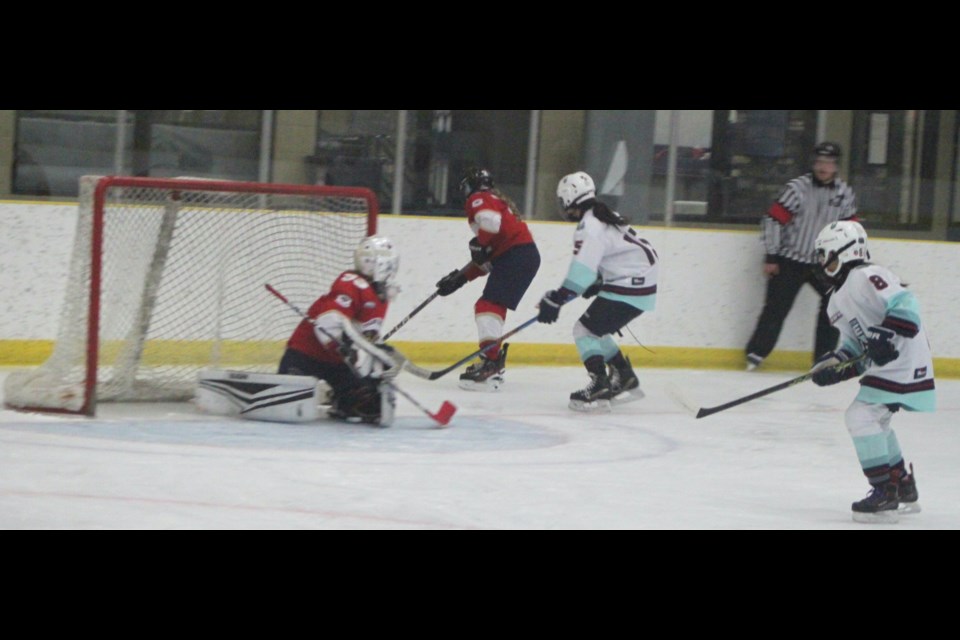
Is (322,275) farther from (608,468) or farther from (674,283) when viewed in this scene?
(674,283)

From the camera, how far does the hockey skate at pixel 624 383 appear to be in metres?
5.84

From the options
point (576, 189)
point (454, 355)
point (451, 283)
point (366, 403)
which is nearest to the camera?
point (366, 403)

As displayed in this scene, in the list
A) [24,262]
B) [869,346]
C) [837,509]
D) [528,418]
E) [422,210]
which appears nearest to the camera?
[869,346]

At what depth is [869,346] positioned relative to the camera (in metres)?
3.63

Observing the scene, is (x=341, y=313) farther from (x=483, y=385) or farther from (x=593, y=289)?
(x=483, y=385)

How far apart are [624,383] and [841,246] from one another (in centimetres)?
215

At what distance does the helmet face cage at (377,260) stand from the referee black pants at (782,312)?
299 cm

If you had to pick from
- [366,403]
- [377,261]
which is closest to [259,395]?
[366,403]

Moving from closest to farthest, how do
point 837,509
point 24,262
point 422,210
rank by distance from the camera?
point 837,509 → point 24,262 → point 422,210

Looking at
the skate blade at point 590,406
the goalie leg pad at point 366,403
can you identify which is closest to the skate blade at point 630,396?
the skate blade at point 590,406

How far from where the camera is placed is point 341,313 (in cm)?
486

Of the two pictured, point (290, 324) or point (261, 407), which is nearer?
point (261, 407)

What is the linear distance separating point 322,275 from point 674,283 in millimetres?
2389

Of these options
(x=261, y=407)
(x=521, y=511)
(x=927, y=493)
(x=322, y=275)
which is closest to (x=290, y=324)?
(x=322, y=275)
